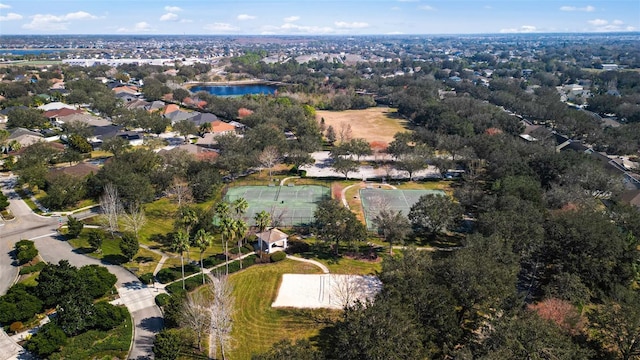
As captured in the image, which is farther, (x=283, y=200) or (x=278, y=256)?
(x=283, y=200)

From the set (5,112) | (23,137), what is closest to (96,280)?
(23,137)

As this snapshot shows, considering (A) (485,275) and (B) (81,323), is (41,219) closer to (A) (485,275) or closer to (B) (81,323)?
(B) (81,323)

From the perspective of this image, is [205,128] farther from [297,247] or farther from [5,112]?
[297,247]

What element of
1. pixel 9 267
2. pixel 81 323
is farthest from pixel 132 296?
pixel 9 267

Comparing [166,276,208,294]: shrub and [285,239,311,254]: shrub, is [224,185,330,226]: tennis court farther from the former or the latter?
[166,276,208,294]: shrub

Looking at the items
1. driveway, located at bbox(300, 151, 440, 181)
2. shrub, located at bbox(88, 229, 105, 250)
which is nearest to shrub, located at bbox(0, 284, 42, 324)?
shrub, located at bbox(88, 229, 105, 250)

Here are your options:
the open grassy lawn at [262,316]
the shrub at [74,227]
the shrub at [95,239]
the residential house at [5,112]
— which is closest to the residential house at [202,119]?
the residential house at [5,112]
